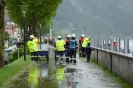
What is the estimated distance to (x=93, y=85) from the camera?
13781 millimetres

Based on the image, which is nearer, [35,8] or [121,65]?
[121,65]

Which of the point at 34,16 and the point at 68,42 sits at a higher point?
the point at 34,16

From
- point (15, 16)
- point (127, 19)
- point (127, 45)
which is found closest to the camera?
point (127, 45)

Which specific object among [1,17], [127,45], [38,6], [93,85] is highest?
[38,6]

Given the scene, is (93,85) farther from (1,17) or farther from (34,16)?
(34,16)

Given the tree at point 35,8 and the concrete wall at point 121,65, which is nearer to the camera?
the concrete wall at point 121,65

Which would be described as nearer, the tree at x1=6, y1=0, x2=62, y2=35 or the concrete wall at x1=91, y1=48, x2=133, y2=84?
the concrete wall at x1=91, y1=48, x2=133, y2=84

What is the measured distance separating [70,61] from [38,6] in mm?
21093

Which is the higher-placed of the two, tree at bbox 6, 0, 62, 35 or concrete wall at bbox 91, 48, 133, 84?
tree at bbox 6, 0, 62, 35

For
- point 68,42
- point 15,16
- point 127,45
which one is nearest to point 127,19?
point 15,16

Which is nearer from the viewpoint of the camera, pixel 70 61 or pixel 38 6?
pixel 70 61

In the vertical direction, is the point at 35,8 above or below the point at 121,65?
above

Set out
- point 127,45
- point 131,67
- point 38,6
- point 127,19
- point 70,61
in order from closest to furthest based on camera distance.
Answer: point 131,67 → point 127,45 → point 70,61 → point 38,6 → point 127,19

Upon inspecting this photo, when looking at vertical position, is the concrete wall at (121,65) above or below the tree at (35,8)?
below
